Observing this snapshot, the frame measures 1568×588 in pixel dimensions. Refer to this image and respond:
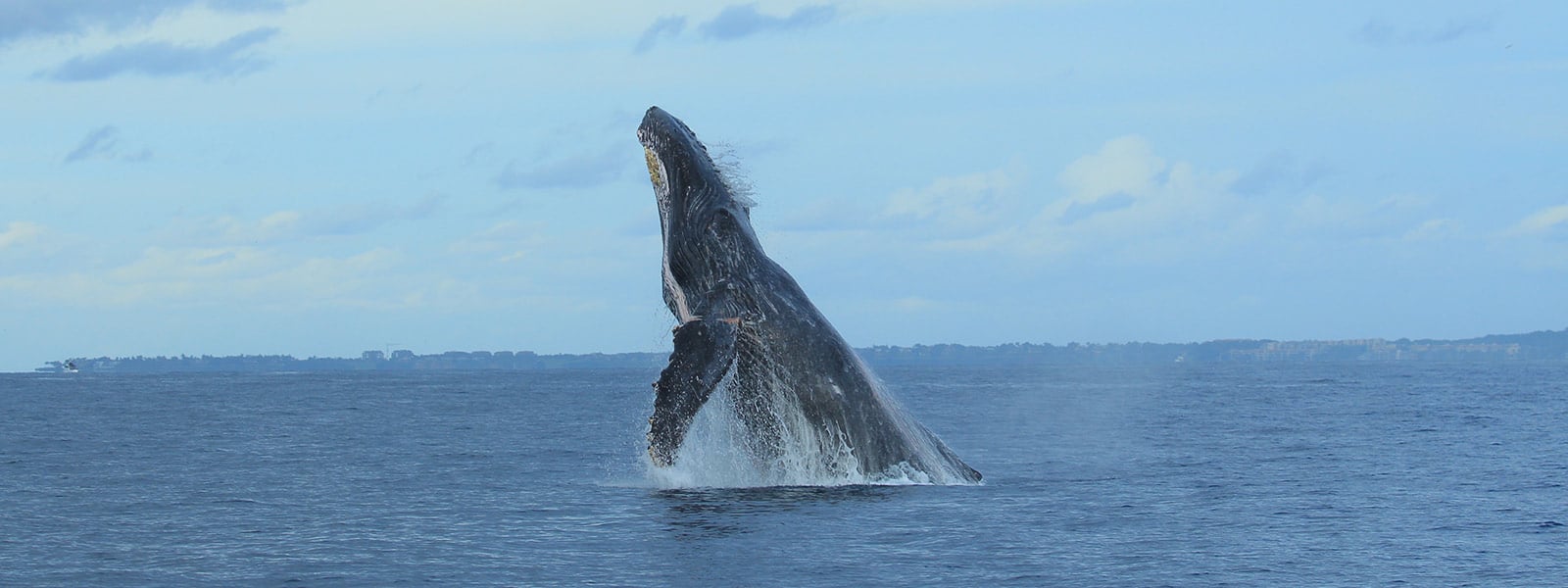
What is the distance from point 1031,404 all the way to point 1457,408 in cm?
1477

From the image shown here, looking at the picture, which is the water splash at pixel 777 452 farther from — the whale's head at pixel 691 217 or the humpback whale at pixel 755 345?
the whale's head at pixel 691 217

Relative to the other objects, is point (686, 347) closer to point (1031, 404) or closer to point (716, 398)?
point (716, 398)

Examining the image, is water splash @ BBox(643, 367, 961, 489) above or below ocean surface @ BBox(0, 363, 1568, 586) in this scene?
above

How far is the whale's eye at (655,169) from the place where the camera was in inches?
784

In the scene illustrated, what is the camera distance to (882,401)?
63.5 ft

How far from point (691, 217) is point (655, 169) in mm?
933

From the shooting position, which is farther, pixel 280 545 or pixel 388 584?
pixel 280 545

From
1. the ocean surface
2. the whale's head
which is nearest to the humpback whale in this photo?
the whale's head

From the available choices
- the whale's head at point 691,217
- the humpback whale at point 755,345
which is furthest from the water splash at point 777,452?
the whale's head at point 691,217

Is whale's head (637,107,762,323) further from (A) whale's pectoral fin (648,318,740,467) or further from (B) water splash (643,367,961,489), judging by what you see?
(B) water splash (643,367,961,489)

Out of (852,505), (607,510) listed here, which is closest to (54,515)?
(607,510)

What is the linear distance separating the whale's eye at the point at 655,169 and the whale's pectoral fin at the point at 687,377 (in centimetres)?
246

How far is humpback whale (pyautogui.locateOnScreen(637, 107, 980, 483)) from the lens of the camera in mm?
18828

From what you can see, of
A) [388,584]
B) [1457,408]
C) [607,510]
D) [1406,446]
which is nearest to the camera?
[388,584]
